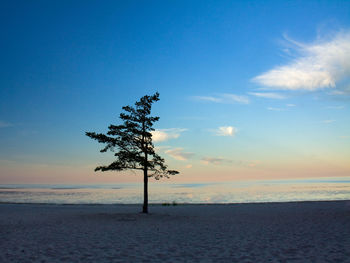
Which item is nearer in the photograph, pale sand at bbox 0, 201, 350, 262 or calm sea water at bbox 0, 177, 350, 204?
pale sand at bbox 0, 201, 350, 262

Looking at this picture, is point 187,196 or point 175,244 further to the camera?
point 187,196

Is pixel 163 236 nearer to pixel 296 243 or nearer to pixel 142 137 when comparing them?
pixel 296 243

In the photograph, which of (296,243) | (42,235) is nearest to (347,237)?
(296,243)

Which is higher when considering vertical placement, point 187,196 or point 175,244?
point 175,244

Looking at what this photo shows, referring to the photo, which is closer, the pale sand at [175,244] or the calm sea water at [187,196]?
the pale sand at [175,244]

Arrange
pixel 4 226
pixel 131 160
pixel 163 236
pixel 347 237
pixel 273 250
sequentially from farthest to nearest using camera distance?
pixel 131 160 < pixel 4 226 < pixel 163 236 < pixel 347 237 < pixel 273 250

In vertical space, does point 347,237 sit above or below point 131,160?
below

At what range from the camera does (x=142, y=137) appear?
1010 inches

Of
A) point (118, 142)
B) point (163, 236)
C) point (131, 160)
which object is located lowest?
point (163, 236)

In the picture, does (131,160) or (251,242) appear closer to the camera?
(251,242)

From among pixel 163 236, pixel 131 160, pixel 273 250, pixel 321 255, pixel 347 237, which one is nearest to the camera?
pixel 321 255

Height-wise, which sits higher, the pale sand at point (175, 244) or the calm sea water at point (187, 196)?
the pale sand at point (175, 244)

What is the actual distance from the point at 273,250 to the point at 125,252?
5762 millimetres

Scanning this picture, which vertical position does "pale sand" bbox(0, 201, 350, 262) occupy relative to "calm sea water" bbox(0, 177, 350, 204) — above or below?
above
